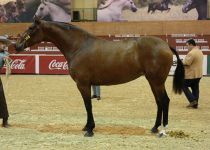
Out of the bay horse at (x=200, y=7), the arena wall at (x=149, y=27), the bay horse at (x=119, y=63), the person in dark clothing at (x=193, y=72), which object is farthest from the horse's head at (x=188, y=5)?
the bay horse at (x=119, y=63)

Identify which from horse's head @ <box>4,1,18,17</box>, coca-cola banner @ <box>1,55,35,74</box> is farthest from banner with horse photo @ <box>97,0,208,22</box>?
coca-cola banner @ <box>1,55,35,74</box>

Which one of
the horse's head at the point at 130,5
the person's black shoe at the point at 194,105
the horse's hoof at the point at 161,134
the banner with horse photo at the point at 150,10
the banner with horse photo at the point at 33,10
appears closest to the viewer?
the horse's hoof at the point at 161,134

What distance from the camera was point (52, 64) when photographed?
2872 cm

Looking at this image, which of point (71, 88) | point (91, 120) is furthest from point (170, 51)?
point (71, 88)

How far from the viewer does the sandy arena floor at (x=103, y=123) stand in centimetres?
808

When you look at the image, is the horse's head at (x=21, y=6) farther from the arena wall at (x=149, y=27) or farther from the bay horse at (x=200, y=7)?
the bay horse at (x=200, y=7)

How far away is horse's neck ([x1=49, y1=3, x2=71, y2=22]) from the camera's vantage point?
1593 inches

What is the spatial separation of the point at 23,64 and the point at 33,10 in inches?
537

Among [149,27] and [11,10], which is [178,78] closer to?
[149,27]

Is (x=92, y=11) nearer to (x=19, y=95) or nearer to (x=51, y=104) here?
(x=19, y=95)

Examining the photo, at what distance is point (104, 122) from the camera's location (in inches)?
417

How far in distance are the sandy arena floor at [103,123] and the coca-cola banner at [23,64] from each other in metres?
11.5

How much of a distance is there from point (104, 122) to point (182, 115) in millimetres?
2481

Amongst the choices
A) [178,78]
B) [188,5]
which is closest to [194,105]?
[178,78]
